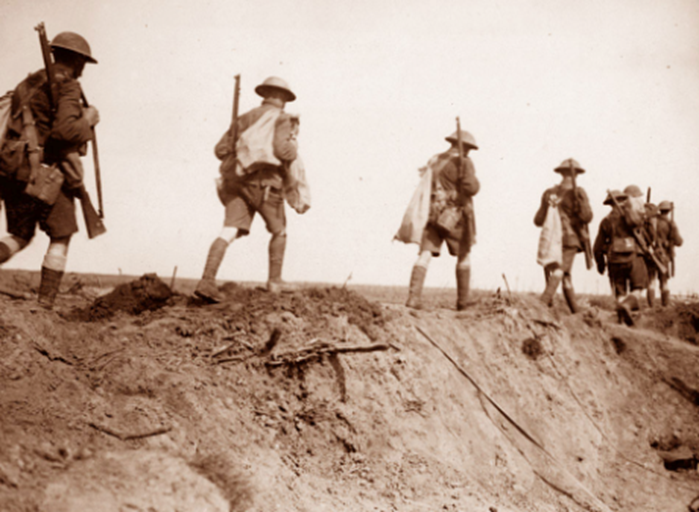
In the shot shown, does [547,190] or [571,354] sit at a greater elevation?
[547,190]

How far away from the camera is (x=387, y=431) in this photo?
5.43 m

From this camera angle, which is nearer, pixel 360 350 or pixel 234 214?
pixel 360 350

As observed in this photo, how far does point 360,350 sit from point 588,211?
19.6ft

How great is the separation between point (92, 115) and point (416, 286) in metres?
4.15

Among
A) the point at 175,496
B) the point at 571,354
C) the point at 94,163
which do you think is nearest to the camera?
the point at 175,496

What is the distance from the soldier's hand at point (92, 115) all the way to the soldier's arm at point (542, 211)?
6.81 meters

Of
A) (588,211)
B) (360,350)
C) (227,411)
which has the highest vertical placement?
(588,211)

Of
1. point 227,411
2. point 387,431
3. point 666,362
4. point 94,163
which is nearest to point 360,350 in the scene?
point 387,431

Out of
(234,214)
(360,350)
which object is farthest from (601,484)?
(234,214)

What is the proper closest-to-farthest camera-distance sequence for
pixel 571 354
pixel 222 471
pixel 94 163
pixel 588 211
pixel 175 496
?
pixel 175 496, pixel 222 471, pixel 94 163, pixel 571 354, pixel 588 211

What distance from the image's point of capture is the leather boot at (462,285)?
862 centimetres

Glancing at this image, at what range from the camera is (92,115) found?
6023mm

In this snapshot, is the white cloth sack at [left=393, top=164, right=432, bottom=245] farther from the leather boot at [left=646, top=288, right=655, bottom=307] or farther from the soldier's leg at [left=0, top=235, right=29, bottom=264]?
the leather boot at [left=646, top=288, right=655, bottom=307]

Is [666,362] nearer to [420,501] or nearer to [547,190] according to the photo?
[547,190]
